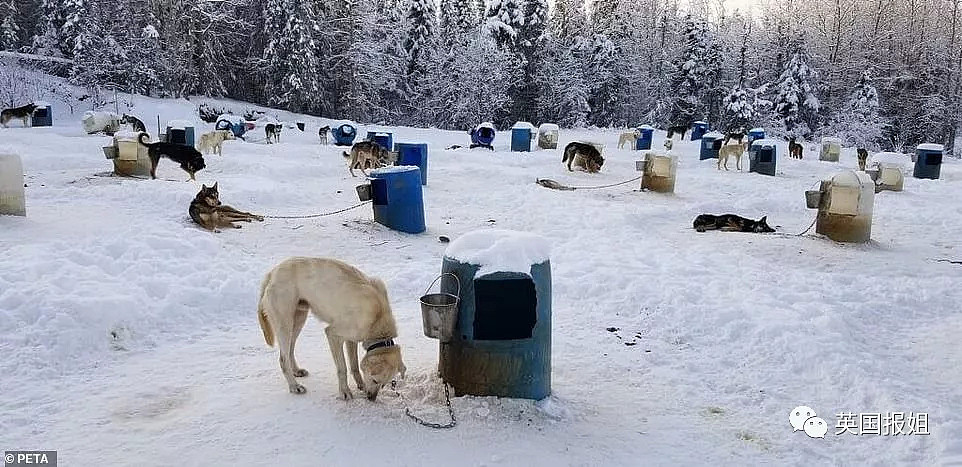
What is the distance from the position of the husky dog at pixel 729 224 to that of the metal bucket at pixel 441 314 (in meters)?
7.17

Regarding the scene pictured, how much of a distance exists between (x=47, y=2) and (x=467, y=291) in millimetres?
45671

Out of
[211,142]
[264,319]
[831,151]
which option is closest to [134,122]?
[211,142]

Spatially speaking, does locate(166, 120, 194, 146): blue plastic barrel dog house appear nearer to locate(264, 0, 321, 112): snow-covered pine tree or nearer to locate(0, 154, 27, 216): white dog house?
locate(0, 154, 27, 216): white dog house

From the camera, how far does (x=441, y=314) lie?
3.98 meters

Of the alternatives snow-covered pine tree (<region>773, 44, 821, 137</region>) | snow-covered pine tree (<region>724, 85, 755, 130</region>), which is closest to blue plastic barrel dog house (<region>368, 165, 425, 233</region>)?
snow-covered pine tree (<region>724, 85, 755, 130</region>)

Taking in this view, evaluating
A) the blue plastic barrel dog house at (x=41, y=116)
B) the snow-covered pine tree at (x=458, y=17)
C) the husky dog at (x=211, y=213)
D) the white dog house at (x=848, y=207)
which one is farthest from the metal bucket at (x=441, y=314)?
the snow-covered pine tree at (x=458, y=17)

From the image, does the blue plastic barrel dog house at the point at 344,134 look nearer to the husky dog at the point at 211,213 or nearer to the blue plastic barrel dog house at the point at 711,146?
the blue plastic barrel dog house at the point at 711,146

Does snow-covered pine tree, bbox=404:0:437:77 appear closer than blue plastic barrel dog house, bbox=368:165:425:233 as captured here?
No

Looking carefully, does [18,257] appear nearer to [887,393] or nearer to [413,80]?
[887,393]

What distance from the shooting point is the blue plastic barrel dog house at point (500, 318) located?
13.3 feet

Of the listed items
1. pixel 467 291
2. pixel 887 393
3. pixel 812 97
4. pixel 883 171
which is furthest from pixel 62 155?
pixel 812 97

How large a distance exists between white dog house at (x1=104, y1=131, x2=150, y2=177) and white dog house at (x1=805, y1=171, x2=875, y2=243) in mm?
11965

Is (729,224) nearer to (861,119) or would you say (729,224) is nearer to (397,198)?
(397,198)

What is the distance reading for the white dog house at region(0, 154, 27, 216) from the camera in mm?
8102
